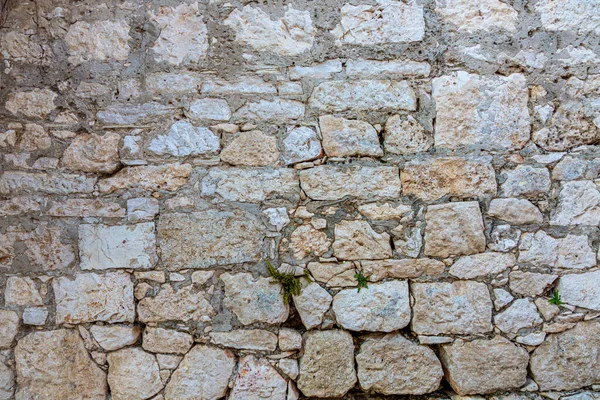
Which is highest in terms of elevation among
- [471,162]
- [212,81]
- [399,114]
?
[212,81]

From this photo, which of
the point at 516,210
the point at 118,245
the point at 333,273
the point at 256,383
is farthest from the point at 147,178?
the point at 516,210

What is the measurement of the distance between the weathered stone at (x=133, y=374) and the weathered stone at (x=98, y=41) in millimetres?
1477

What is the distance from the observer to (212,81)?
2234 mm

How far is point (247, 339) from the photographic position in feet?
7.28

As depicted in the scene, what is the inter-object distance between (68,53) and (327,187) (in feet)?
4.80

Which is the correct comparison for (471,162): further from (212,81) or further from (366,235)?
(212,81)

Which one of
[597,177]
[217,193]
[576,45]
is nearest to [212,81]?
[217,193]

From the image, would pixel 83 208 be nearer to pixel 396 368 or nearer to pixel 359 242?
pixel 359 242

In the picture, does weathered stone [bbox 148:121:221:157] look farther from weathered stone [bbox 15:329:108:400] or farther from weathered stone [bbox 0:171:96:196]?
weathered stone [bbox 15:329:108:400]

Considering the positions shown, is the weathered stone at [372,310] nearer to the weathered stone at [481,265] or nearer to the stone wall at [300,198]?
the stone wall at [300,198]

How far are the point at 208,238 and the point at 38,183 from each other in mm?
887

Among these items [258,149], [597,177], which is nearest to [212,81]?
[258,149]

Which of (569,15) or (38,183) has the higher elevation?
(569,15)

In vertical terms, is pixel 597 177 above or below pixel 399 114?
below
